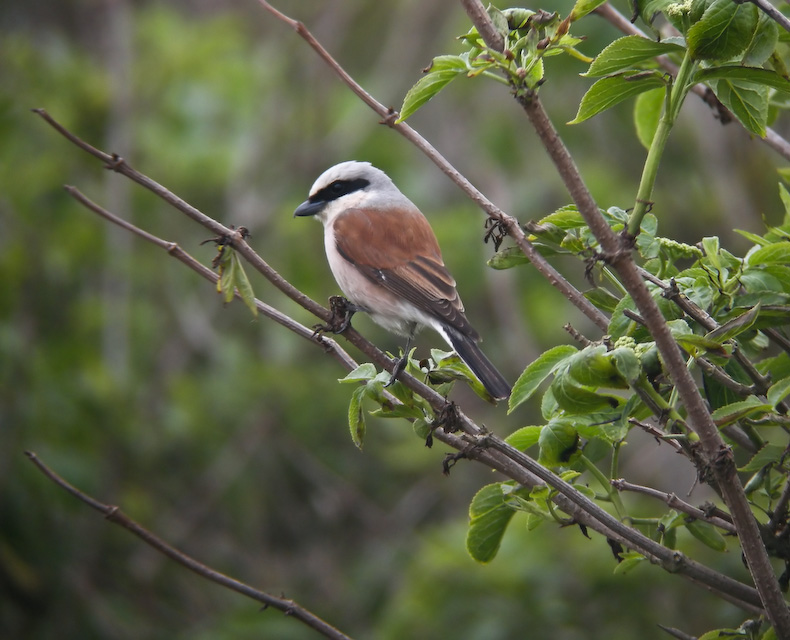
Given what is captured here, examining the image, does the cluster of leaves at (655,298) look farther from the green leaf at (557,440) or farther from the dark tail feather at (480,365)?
the dark tail feather at (480,365)

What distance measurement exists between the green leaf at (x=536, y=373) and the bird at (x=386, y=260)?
A: 4.22 ft

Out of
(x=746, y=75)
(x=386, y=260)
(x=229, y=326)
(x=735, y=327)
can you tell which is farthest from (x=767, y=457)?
(x=229, y=326)

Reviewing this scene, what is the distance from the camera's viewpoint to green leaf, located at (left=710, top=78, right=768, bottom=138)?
1.30m

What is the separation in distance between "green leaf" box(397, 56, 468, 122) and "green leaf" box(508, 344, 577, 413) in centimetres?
47

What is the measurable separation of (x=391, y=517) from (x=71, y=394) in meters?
2.31

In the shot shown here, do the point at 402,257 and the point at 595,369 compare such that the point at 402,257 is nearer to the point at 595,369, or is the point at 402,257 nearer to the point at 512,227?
the point at 512,227

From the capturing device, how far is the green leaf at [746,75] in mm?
1190

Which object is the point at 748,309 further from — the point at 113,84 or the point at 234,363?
the point at 113,84

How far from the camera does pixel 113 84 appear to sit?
18.1 ft

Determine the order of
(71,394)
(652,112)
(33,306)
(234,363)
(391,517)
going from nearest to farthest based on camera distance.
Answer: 1. (652,112)
2. (71,394)
3. (33,306)
4. (234,363)
5. (391,517)

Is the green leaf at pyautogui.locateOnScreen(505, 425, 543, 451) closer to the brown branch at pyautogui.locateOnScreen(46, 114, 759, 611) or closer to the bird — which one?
the brown branch at pyautogui.locateOnScreen(46, 114, 759, 611)

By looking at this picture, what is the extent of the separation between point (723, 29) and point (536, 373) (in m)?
0.60

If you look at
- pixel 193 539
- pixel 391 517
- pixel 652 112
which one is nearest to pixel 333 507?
pixel 391 517

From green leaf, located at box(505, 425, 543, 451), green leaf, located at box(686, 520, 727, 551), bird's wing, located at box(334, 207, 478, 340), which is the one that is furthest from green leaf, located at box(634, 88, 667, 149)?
bird's wing, located at box(334, 207, 478, 340)
